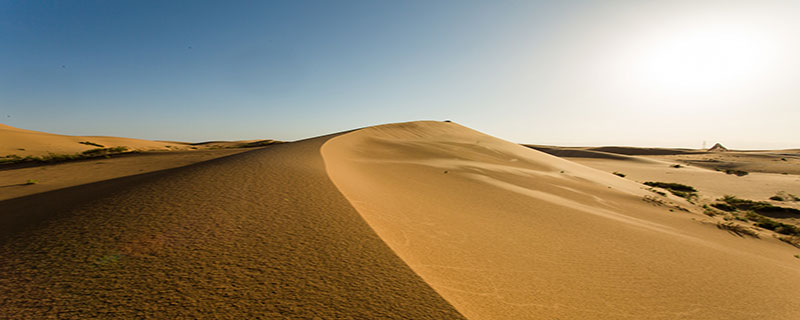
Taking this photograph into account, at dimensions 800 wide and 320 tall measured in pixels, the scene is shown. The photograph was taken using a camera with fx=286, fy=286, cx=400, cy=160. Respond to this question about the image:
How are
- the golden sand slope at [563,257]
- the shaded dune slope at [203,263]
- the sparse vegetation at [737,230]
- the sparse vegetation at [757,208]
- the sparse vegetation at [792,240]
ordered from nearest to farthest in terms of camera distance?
the shaded dune slope at [203,263] < the golden sand slope at [563,257] < the sparse vegetation at [792,240] < the sparse vegetation at [737,230] < the sparse vegetation at [757,208]

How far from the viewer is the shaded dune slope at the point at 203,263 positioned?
54.4 inches

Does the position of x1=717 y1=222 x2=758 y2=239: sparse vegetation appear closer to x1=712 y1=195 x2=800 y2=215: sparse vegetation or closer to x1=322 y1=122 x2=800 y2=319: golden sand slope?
x1=322 y1=122 x2=800 y2=319: golden sand slope

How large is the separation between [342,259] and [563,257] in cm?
240

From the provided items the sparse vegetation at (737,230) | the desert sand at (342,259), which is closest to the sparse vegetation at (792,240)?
the sparse vegetation at (737,230)

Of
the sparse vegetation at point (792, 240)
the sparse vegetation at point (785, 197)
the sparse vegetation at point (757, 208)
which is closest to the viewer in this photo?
the sparse vegetation at point (792, 240)

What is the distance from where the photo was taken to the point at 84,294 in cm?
140

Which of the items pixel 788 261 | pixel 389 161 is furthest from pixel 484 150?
pixel 788 261

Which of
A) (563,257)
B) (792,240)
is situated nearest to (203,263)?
(563,257)

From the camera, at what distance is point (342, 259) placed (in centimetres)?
192

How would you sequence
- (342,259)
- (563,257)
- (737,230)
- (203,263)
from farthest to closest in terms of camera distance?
(737,230), (563,257), (342,259), (203,263)

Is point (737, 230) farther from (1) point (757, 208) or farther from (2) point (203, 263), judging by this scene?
(2) point (203, 263)

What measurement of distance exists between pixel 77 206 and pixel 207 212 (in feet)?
4.85

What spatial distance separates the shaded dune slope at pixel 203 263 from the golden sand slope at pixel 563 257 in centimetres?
36

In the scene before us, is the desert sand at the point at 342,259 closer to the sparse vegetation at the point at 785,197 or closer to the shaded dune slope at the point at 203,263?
the shaded dune slope at the point at 203,263
